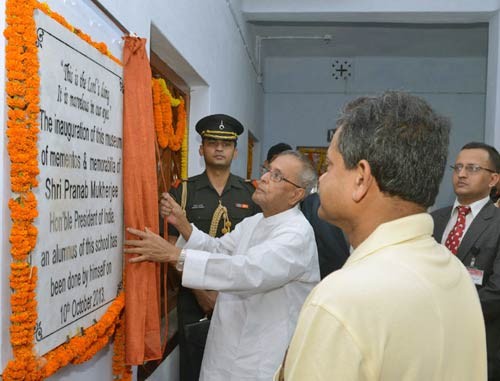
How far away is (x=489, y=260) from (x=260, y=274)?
130cm

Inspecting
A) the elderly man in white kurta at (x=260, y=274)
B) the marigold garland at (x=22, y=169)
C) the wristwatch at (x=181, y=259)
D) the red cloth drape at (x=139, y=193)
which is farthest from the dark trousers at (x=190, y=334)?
the marigold garland at (x=22, y=169)

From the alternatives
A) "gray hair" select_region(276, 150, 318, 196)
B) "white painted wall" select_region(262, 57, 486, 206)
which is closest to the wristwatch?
"gray hair" select_region(276, 150, 318, 196)

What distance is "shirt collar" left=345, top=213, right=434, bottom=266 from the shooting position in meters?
0.86

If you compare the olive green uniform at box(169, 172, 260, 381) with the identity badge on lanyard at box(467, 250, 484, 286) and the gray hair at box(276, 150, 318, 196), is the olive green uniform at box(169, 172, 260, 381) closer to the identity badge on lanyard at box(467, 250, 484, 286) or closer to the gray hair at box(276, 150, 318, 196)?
the gray hair at box(276, 150, 318, 196)

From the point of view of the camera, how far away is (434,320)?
2.67 ft

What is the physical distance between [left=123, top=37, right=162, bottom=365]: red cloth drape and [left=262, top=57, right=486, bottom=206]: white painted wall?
22.1 feet

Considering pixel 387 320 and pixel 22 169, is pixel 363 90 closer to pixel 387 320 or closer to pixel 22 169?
pixel 22 169

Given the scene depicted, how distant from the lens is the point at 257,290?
6.29 ft

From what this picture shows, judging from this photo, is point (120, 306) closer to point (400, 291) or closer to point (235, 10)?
point (400, 291)

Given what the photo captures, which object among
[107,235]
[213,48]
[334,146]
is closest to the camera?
[334,146]

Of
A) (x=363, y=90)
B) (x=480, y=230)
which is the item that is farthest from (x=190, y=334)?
(x=363, y=90)

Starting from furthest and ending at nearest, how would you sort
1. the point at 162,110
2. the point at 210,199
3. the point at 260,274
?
1. the point at 210,199
2. the point at 162,110
3. the point at 260,274

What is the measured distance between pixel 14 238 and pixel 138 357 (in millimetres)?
852

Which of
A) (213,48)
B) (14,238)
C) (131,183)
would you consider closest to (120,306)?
(131,183)
